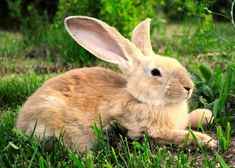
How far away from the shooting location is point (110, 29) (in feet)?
11.5

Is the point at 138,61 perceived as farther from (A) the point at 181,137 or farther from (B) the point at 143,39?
(A) the point at 181,137

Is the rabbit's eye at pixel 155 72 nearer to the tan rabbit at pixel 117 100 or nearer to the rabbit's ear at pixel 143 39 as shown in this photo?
the tan rabbit at pixel 117 100

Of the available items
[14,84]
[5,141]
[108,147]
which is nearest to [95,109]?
[108,147]

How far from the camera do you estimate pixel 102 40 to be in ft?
11.8

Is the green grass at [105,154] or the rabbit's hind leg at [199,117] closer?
the green grass at [105,154]

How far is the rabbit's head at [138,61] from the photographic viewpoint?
3244mm

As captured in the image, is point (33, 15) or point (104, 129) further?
point (33, 15)

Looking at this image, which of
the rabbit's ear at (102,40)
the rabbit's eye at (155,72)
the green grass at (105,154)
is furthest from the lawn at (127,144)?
the rabbit's ear at (102,40)

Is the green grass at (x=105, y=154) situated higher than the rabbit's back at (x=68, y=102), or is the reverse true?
the rabbit's back at (x=68, y=102)

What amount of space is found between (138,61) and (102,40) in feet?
1.01

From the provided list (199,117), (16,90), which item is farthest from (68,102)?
(16,90)

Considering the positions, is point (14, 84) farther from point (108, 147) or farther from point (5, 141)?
point (108, 147)

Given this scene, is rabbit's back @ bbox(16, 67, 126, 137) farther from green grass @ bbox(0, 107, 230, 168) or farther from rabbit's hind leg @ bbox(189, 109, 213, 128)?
rabbit's hind leg @ bbox(189, 109, 213, 128)

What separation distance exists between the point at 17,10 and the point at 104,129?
15.6 feet
